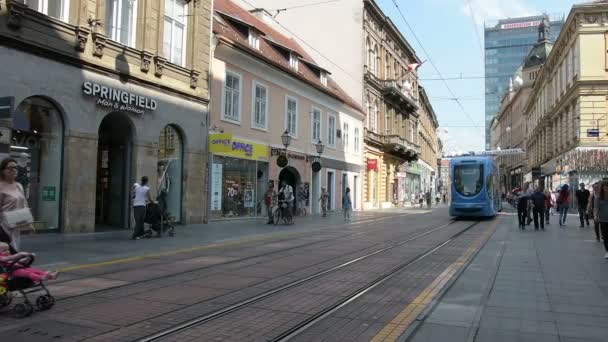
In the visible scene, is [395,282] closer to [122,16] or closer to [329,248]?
[329,248]

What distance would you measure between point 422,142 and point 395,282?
213ft

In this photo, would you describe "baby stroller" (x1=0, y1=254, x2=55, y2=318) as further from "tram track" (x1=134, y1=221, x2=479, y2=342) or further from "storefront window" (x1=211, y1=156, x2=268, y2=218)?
"storefront window" (x1=211, y1=156, x2=268, y2=218)

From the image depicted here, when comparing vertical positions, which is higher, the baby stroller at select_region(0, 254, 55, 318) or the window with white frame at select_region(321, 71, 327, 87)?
the window with white frame at select_region(321, 71, 327, 87)

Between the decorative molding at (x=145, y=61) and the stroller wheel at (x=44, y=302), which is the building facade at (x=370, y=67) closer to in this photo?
the decorative molding at (x=145, y=61)

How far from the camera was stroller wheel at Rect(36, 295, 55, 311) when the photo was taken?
6.25 metres

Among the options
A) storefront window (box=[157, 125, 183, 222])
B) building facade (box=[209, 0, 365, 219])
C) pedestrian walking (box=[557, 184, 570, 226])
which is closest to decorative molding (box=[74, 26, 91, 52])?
storefront window (box=[157, 125, 183, 222])

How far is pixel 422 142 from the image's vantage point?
71500 millimetres

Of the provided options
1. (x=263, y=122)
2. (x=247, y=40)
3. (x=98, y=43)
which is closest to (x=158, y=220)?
(x=98, y=43)

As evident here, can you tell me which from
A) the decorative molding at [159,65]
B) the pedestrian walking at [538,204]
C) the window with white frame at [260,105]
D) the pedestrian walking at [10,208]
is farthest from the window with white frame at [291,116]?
the pedestrian walking at [10,208]

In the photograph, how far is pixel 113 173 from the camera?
18031mm

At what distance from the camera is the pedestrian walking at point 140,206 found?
14742 mm

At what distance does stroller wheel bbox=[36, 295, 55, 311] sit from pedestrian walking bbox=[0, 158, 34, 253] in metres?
0.77

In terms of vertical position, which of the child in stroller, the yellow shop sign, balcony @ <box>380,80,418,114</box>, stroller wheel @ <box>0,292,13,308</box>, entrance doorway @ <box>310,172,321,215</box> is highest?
balcony @ <box>380,80,418,114</box>

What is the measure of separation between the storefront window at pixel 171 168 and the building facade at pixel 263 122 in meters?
1.84
